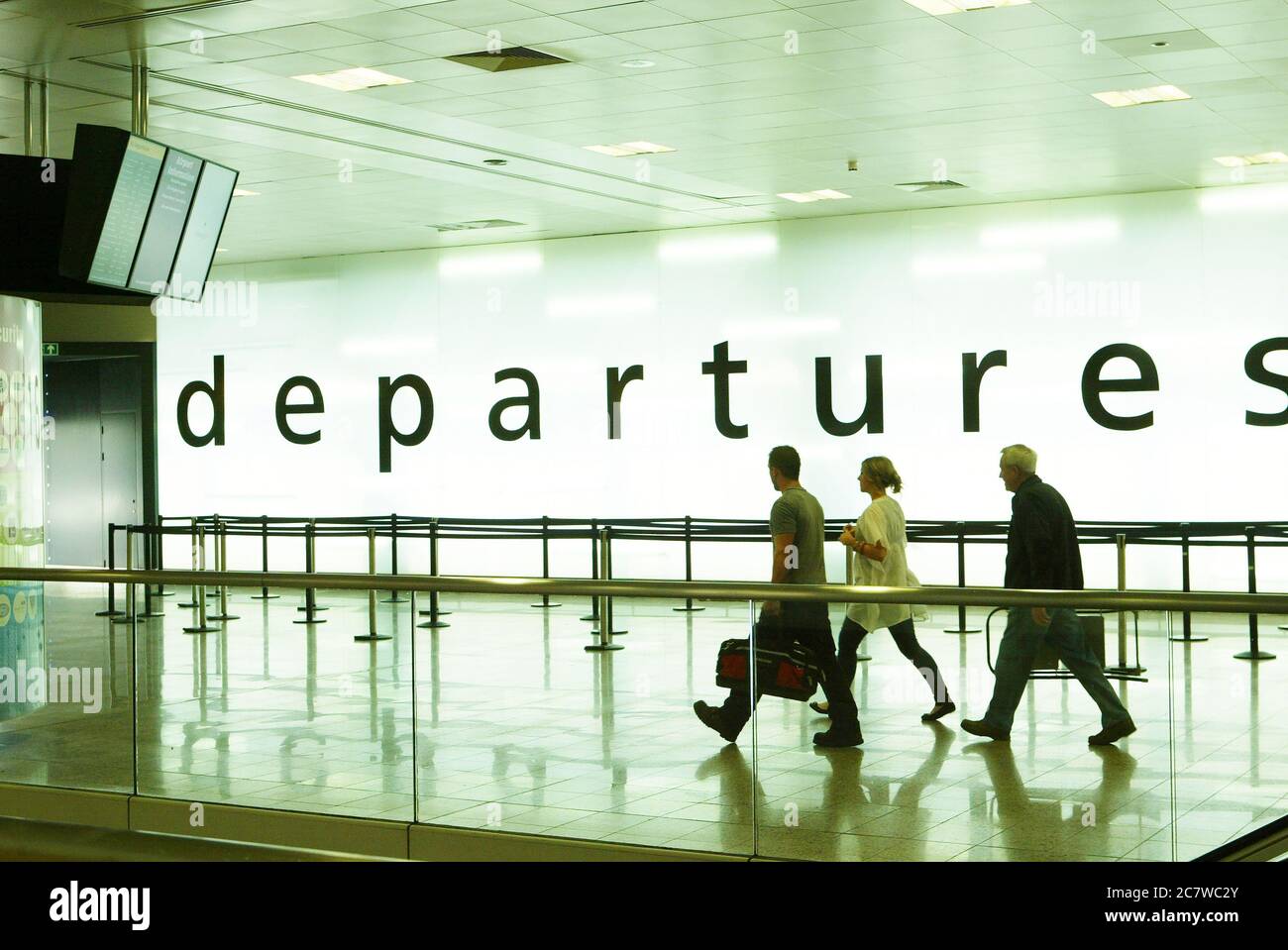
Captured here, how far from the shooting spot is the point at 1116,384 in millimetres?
15734

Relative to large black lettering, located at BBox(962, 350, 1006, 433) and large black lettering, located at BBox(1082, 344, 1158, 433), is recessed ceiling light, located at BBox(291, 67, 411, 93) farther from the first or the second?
large black lettering, located at BBox(1082, 344, 1158, 433)

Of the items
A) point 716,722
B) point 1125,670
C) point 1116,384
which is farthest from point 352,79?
point 1116,384

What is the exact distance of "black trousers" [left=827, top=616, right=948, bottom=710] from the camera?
5598mm

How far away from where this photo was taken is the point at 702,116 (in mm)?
11797

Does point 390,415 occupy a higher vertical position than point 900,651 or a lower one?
higher

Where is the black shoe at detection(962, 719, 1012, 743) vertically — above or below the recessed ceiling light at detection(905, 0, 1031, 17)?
below

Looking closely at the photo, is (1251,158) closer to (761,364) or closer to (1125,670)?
(761,364)

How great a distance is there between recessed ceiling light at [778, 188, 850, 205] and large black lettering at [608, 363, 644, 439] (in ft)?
11.1

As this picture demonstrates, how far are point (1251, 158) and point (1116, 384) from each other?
2.79 meters

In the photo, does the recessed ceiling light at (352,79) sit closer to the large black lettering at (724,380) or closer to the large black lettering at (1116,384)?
the large black lettering at (724,380)

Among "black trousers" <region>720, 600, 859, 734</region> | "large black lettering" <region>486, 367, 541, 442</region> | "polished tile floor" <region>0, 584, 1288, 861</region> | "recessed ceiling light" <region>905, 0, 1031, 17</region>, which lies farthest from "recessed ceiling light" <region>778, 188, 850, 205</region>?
"black trousers" <region>720, 600, 859, 734</region>

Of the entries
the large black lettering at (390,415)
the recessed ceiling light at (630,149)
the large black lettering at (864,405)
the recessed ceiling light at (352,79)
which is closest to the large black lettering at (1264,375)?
the large black lettering at (864,405)

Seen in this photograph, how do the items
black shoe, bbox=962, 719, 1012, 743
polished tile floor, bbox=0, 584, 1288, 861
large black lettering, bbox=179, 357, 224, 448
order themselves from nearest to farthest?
polished tile floor, bbox=0, 584, 1288, 861
black shoe, bbox=962, 719, 1012, 743
large black lettering, bbox=179, 357, 224, 448

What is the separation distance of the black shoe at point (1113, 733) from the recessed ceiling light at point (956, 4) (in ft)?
16.9
